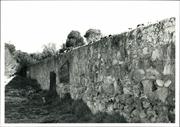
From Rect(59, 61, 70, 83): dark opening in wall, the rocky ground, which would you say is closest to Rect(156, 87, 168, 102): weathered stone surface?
the rocky ground

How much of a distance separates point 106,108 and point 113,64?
1014 mm

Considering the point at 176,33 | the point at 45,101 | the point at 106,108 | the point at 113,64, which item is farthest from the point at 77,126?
the point at 45,101

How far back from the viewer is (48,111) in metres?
9.71

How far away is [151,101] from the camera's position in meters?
5.34

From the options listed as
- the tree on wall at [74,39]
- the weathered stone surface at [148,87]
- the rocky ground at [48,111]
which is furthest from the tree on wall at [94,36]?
the tree on wall at [74,39]

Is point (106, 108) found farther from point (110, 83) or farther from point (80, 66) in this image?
point (80, 66)

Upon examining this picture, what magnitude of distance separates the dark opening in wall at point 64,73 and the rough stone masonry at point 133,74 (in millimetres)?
1383

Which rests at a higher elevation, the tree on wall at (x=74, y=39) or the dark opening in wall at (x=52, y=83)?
the tree on wall at (x=74, y=39)

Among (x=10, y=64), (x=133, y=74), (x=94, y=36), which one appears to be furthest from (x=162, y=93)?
(x=10, y=64)

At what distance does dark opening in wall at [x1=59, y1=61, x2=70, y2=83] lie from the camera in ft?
34.7

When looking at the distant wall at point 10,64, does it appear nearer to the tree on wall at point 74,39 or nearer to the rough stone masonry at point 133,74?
the tree on wall at point 74,39

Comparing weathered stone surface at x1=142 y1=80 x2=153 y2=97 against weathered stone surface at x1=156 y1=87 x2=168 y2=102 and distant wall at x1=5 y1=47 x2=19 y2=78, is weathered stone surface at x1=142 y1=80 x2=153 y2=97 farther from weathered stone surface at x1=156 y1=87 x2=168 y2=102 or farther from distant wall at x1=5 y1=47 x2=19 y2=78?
distant wall at x1=5 y1=47 x2=19 y2=78

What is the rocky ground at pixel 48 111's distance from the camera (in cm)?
728

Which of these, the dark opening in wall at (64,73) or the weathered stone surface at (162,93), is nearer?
the weathered stone surface at (162,93)
